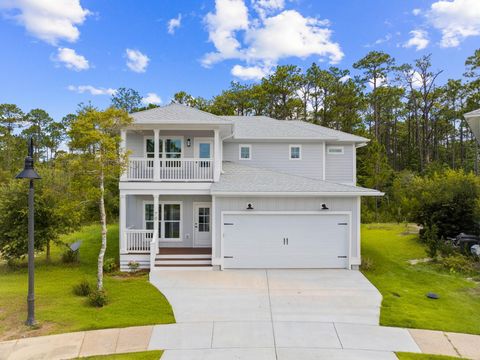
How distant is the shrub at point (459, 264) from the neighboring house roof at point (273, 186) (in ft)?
→ 13.2

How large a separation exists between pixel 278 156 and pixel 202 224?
209 inches

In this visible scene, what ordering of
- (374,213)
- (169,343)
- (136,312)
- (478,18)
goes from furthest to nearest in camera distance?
(374,213) → (478,18) → (136,312) → (169,343)

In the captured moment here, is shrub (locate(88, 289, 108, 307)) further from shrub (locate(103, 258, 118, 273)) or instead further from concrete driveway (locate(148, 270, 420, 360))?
shrub (locate(103, 258, 118, 273))

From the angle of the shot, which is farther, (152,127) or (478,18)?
(478,18)

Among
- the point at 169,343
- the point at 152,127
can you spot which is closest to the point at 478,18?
the point at 152,127

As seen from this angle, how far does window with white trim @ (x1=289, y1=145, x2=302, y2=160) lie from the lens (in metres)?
15.9

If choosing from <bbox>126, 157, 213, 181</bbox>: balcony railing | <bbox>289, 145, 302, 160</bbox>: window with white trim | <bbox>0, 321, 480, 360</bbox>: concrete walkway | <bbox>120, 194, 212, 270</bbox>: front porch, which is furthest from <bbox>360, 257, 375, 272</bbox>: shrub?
<bbox>126, 157, 213, 181</bbox>: balcony railing

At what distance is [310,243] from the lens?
11.8 metres

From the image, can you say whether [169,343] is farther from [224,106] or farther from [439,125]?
[439,125]

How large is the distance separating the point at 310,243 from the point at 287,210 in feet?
5.16

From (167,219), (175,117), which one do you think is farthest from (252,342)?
(175,117)

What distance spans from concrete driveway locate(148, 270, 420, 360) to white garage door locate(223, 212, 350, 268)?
0.76 m

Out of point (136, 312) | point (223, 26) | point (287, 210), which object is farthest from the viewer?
point (223, 26)

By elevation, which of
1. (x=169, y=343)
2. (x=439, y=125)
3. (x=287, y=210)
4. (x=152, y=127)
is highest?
(x=439, y=125)
